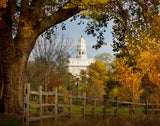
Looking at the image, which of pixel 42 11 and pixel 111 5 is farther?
pixel 111 5

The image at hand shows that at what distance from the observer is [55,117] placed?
1302 cm

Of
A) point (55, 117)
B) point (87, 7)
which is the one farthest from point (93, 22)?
point (55, 117)

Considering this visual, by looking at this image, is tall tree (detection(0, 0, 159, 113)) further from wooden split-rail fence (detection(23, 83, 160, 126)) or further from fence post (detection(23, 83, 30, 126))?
fence post (detection(23, 83, 30, 126))

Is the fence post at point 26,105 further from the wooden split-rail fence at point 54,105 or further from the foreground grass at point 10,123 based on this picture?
the foreground grass at point 10,123

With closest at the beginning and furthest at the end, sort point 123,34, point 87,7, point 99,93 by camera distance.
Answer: point 87,7 → point 123,34 → point 99,93

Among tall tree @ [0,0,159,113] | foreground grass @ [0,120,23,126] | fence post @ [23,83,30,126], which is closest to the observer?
fence post @ [23,83,30,126]

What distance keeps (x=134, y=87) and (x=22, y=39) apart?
13064 mm

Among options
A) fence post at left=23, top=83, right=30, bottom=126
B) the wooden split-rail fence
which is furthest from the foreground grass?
fence post at left=23, top=83, right=30, bottom=126

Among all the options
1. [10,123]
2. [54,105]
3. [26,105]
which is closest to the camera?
[26,105]

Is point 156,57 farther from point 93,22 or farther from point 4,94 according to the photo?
point 4,94

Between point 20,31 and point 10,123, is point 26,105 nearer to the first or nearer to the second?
point 10,123

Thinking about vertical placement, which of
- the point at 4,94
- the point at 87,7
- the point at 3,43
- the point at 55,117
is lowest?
the point at 55,117

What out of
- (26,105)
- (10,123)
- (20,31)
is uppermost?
(20,31)

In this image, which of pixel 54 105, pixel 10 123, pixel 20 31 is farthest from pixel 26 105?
pixel 20 31
